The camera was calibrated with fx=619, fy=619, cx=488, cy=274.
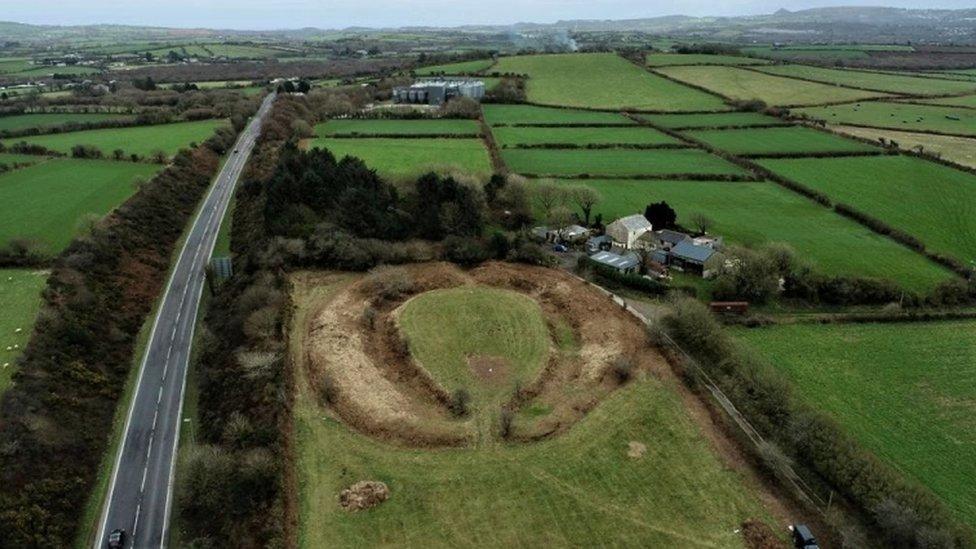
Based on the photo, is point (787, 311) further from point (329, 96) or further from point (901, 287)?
point (329, 96)

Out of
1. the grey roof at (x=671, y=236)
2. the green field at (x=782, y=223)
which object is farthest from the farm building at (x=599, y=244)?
the green field at (x=782, y=223)

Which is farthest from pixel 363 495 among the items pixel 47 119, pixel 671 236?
pixel 47 119

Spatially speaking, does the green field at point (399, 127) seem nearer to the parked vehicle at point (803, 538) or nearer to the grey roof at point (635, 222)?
the grey roof at point (635, 222)

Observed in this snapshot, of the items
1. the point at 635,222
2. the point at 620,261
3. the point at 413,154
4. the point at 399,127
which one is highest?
the point at 399,127

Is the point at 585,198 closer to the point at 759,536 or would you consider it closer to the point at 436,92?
the point at 759,536

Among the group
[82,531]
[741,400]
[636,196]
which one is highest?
[636,196]

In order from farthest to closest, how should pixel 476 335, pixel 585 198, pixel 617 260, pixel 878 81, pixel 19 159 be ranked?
1. pixel 878 81
2. pixel 19 159
3. pixel 585 198
4. pixel 617 260
5. pixel 476 335

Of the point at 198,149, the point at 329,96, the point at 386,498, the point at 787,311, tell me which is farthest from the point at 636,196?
the point at 329,96
